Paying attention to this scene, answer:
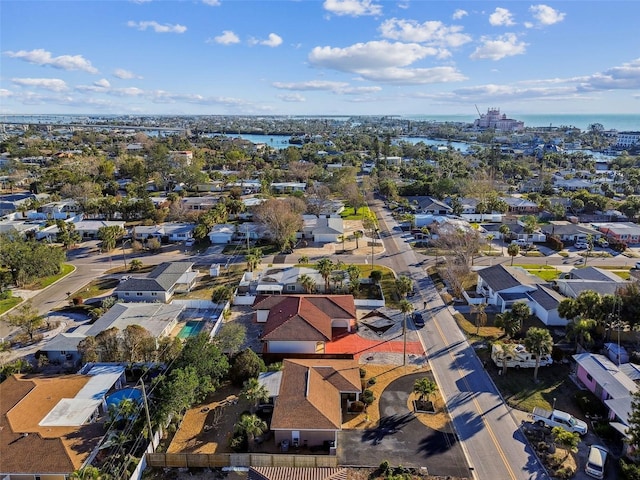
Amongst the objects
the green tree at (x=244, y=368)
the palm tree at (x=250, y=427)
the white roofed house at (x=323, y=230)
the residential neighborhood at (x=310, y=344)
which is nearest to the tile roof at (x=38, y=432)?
the residential neighborhood at (x=310, y=344)

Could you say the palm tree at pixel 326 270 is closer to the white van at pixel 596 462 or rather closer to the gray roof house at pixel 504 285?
the gray roof house at pixel 504 285

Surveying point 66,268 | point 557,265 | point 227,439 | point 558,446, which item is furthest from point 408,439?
point 66,268

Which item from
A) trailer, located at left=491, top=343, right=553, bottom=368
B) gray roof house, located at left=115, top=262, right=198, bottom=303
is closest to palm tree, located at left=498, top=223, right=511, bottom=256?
trailer, located at left=491, top=343, right=553, bottom=368

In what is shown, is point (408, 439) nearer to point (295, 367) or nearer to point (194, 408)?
point (295, 367)

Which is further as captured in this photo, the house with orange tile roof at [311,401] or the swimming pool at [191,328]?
the swimming pool at [191,328]

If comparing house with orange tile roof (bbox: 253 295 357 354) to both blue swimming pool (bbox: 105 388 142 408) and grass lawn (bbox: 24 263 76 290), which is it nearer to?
blue swimming pool (bbox: 105 388 142 408)

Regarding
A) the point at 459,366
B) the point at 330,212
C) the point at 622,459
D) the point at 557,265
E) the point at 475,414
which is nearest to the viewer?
the point at 622,459
